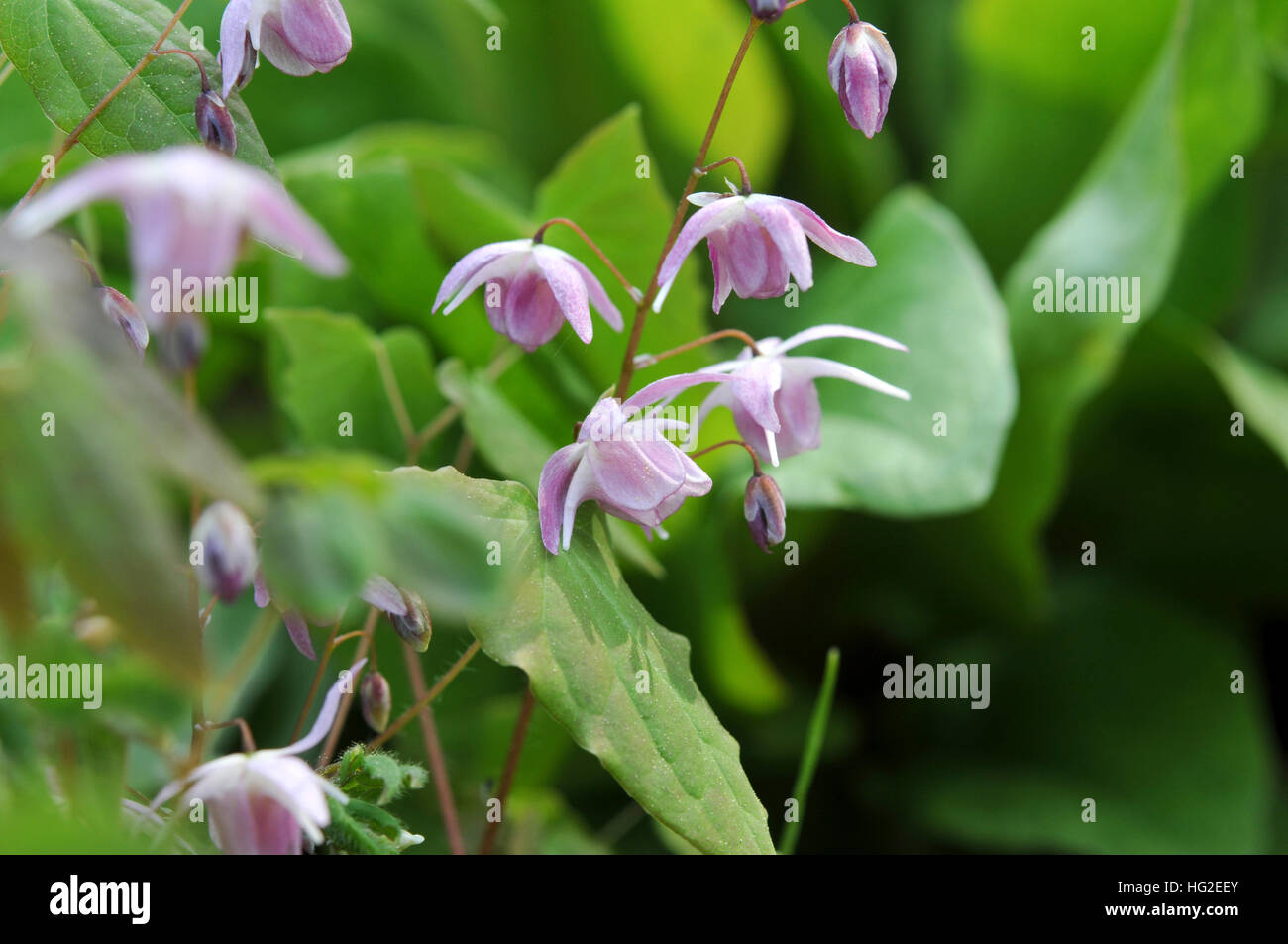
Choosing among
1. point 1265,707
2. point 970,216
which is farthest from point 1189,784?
point 970,216

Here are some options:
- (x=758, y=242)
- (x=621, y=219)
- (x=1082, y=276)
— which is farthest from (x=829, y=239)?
(x=1082, y=276)

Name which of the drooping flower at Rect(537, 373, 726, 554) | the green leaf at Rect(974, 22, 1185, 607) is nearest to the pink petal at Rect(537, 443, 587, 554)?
the drooping flower at Rect(537, 373, 726, 554)

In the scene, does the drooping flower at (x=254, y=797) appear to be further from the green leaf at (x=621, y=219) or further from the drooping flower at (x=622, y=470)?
the green leaf at (x=621, y=219)

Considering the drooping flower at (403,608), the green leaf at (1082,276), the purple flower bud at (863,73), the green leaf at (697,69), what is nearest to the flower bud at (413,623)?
the drooping flower at (403,608)

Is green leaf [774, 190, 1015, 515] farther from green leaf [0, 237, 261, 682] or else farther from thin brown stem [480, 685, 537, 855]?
green leaf [0, 237, 261, 682]

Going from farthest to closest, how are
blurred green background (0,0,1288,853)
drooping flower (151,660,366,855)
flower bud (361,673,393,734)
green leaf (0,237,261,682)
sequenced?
1. blurred green background (0,0,1288,853)
2. flower bud (361,673,393,734)
3. drooping flower (151,660,366,855)
4. green leaf (0,237,261,682)

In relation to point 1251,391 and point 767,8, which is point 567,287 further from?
point 1251,391
